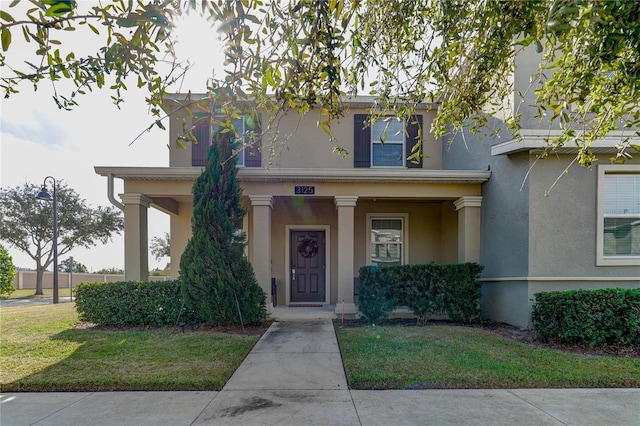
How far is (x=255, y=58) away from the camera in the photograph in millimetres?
2730

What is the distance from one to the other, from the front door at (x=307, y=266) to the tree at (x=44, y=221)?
1509 cm

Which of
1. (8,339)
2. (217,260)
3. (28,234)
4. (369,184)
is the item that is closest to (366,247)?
(369,184)

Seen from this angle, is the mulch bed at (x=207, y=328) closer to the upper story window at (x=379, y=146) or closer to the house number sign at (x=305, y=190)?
the house number sign at (x=305, y=190)

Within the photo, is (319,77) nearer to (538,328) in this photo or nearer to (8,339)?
(538,328)

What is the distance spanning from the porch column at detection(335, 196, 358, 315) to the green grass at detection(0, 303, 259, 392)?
2.38 meters

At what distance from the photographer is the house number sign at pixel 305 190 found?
7.93 m

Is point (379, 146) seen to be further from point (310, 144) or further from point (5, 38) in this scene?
point (5, 38)

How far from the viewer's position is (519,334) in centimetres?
631

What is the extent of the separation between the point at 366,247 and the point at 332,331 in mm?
3280

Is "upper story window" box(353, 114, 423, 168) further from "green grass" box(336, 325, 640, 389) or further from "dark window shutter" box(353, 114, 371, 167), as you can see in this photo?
"green grass" box(336, 325, 640, 389)

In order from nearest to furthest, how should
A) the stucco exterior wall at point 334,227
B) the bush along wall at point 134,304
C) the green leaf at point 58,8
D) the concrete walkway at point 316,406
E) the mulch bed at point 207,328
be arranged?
the green leaf at point 58,8
the concrete walkway at point 316,406
the mulch bed at point 207,328
the bush along wall at point 134,304
the stucco exterior wall at point 334,227

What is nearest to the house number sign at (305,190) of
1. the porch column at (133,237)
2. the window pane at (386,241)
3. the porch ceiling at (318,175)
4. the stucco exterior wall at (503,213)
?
the porch ceiling at (318,175)

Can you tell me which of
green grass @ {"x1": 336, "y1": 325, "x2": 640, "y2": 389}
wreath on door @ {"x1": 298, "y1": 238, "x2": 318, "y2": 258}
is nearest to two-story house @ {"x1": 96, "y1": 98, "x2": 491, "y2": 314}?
wreath on door @ {"x1": 298, "y1": 238, "x2": 318, "y2": 258}

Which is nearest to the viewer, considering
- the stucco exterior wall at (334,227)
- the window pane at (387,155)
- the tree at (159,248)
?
the stucco exterior wall at (334,227)
